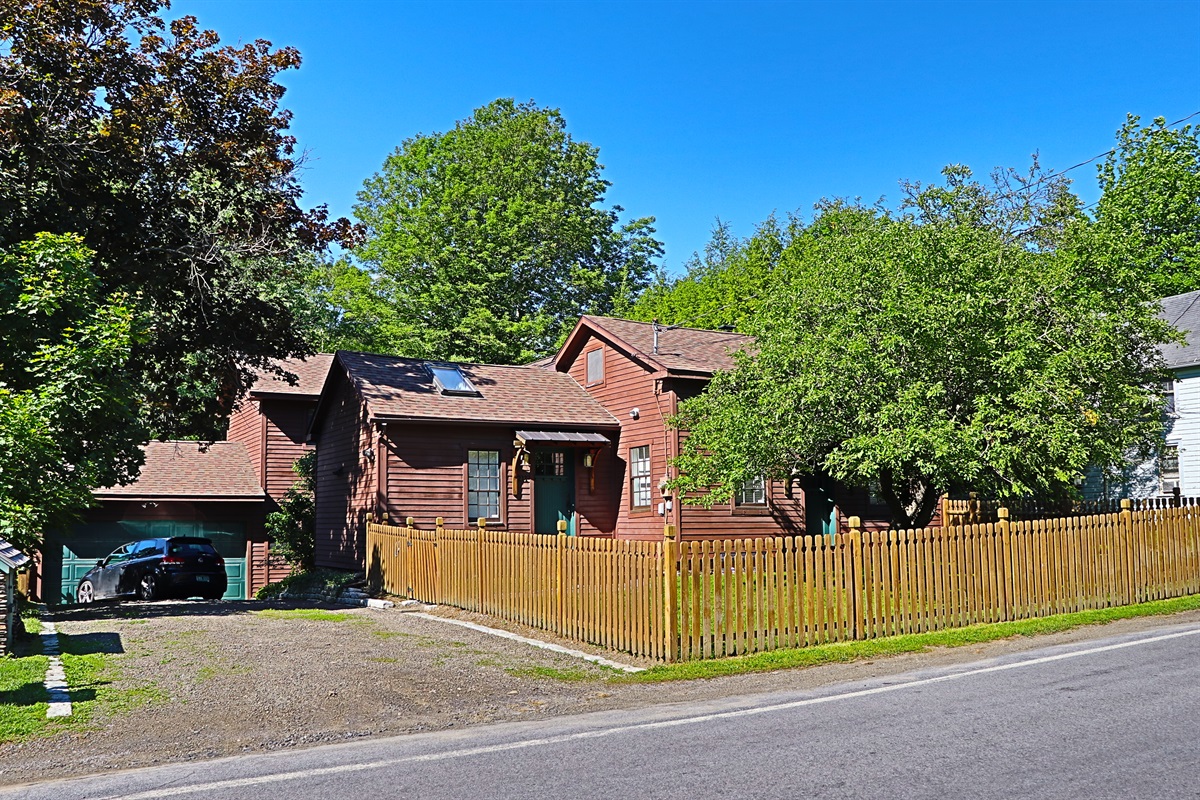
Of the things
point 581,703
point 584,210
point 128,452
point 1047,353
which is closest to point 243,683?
point 581,703

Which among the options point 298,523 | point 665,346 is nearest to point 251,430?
point 298,523

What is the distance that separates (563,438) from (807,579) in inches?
467

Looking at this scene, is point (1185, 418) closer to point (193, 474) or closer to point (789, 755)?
point (789, 755)

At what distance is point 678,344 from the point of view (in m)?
24.5

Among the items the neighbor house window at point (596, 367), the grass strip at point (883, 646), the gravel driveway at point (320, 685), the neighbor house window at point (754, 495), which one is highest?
the neighbor house window at point (596, 367)

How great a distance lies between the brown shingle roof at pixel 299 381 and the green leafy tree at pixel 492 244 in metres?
7.47

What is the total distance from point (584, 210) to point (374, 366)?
2581 centimetres

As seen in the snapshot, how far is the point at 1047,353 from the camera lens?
1577 centimetres

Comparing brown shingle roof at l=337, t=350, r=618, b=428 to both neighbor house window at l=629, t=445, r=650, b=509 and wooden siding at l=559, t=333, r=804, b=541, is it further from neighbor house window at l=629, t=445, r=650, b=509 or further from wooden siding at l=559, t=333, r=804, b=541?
neighbor house window at l=629, t=445, r=650, b=509

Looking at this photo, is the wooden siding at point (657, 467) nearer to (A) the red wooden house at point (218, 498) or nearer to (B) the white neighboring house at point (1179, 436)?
(A) the red wooden house at point (218, 498)

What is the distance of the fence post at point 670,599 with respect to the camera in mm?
10750

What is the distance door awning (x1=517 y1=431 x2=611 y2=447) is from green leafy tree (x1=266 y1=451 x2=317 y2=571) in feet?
25.9

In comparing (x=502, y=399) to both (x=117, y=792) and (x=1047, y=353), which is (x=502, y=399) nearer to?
(x=1047, y=353)

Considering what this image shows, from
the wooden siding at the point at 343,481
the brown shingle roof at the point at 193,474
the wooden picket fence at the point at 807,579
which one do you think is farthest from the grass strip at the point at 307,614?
the brown shingle roof at the point at 193,474
